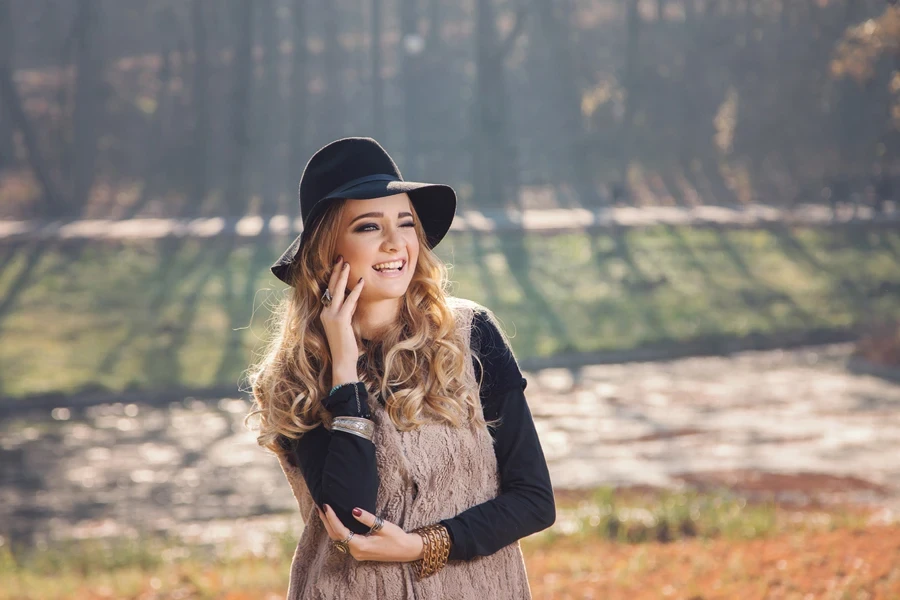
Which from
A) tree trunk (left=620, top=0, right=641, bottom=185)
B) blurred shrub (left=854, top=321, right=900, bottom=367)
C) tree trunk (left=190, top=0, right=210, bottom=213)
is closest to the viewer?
blurred shrub (left=854, top=321, right=900, bottom=367)

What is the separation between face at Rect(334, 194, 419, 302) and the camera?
9.48ft

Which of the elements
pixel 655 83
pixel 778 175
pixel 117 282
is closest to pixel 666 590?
pixel 117 282

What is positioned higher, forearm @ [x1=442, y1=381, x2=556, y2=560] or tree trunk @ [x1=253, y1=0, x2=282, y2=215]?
forearm @ [x1=442, y1=381, x2=556, y2=560]

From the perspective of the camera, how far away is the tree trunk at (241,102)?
115 feet

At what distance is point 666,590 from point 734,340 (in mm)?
14012

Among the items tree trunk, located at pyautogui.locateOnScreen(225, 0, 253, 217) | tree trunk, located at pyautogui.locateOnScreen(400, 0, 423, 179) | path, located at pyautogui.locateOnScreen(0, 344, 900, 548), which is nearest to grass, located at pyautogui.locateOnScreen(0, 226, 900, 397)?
path, located at pyautogui.locateOnScreen(0, 344, 900, 548)

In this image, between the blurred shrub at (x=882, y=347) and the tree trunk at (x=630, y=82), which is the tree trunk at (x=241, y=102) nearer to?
the tree trunk at (x=630, y=82)

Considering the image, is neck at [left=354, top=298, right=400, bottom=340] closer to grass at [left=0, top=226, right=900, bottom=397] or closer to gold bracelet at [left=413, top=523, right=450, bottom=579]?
gold bracelet at [left=413, top=523, right=450, bottom=579]

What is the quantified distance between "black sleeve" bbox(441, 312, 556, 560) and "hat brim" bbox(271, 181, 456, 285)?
1.25 ft

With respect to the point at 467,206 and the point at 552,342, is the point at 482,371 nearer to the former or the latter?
the point at 552,342

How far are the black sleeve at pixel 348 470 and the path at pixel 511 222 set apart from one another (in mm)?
25766

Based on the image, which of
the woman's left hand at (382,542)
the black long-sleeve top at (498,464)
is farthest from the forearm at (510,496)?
the woman's left hand at (382,542)

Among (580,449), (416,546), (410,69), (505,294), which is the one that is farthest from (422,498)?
(410,69)

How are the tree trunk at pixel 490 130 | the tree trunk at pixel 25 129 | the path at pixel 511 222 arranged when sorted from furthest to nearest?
the tree trunk at pixel 490 130 < the tree trunk at pixel 25 129 < the path at pixel 511 222
